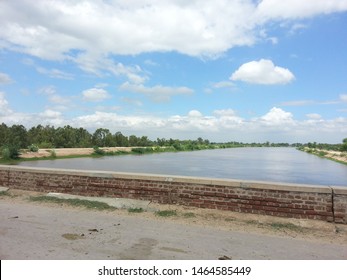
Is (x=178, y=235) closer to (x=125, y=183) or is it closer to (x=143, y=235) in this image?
(x=143, y=235)

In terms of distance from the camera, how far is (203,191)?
Answer: 8250mm

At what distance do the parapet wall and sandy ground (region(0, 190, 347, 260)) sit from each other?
10.8 inches

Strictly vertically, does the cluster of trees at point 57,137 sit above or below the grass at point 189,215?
above

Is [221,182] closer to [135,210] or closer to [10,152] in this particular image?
[135,210]

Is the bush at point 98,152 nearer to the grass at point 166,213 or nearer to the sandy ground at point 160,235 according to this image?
the sandy ground at point 160,235

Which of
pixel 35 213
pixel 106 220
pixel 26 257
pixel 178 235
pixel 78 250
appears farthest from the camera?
pixel 35 213

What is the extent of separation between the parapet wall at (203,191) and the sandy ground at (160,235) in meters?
0.27

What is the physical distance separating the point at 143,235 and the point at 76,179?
453 cm

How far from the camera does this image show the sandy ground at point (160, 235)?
505 centimetres

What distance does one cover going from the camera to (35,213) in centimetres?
757

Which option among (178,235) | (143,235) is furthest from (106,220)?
(178,235)

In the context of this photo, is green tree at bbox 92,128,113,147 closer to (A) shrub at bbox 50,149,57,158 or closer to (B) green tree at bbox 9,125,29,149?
(B) green tree at bbox 9,125,29,149

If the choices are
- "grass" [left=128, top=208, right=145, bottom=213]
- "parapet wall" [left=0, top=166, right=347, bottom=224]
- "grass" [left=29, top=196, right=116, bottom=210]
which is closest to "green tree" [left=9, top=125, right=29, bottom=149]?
"parapet wall" [left=0, top=166, right=347, bottom=224]

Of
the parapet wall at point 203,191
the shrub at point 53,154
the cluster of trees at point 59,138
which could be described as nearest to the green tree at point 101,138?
the cluster of trees at point 59,138
